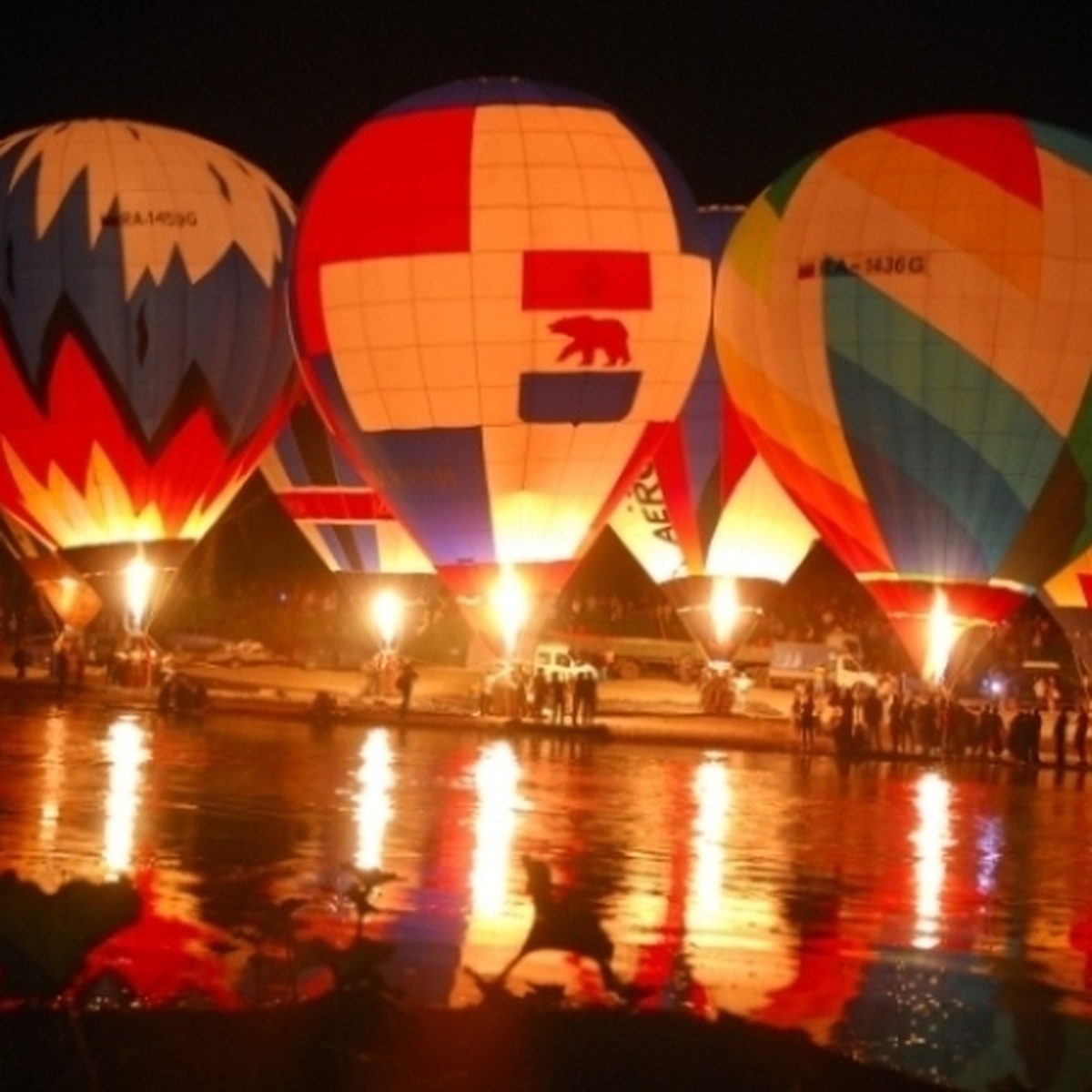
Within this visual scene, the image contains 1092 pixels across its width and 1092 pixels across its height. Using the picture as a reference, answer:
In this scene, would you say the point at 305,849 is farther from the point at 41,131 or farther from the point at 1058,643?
the point at 1058,643

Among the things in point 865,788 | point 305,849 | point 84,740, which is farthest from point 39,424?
point 305,849

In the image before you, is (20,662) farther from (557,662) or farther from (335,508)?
(557,662)

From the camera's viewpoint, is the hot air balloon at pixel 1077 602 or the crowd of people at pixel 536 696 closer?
the crowd of people at pixel 536 696

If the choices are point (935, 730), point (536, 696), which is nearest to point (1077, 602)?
point (935, 730)

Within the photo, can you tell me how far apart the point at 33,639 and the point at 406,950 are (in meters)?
31.8

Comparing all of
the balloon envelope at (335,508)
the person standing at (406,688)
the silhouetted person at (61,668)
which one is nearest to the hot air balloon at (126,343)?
the silhouetted person at (61,668)

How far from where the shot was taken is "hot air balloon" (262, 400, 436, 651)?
121 feet

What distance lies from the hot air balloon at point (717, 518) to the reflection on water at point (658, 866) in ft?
31.5

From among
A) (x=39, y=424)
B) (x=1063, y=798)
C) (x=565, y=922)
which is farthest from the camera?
(x=39, y=424)

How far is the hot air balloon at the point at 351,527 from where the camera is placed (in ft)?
121

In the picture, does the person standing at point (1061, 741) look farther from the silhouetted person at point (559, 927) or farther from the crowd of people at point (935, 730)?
the silhouetted person at point (559, 927)

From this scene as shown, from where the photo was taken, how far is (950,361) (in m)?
28.8

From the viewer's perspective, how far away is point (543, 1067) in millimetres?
9062

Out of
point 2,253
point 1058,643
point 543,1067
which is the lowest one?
point 543,1067
